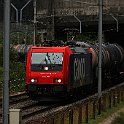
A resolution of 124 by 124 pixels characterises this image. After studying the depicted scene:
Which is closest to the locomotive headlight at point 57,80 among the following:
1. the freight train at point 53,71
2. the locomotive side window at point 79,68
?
the freight train at point 53,71

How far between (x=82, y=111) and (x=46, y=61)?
5.93 meters

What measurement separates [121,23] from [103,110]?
38617mm

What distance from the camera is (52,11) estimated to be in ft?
194

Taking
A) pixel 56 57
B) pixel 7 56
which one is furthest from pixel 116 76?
pixel 7 56

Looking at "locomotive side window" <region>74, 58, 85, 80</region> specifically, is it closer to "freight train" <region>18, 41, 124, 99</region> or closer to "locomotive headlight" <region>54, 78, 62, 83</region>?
"freight train" <region>18, 41, 124, 99</region>

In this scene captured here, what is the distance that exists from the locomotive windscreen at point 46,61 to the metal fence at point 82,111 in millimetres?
2563

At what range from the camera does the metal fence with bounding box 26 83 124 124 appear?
14.3 metres

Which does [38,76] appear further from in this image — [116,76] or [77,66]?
[116,76]

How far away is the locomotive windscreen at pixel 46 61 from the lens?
23.7 meters

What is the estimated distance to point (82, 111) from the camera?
60.4 ft

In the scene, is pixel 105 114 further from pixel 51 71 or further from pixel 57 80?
pixel 51 71

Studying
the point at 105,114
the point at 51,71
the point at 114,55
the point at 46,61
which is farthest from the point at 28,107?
the point at 114,55

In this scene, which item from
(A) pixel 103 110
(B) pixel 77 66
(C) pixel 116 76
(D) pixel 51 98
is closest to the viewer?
(A) pixel 103 110

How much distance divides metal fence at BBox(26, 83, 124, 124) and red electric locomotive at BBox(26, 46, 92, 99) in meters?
1.65
